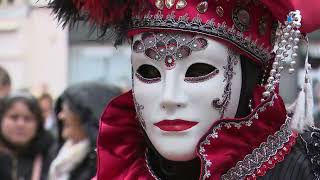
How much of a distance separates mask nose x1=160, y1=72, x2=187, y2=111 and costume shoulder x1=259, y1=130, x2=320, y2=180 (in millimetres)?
256

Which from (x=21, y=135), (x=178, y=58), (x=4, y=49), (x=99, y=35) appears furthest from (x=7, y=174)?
(x=4, y=49)

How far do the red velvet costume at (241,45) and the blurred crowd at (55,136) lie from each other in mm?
1208

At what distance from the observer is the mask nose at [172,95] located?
1606 mm

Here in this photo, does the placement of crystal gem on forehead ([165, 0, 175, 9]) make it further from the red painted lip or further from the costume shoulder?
the costume shoulder

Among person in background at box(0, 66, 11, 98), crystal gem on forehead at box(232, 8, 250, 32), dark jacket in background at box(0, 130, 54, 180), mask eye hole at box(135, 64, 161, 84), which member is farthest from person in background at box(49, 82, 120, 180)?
crystal gem on forehead at box(232, 8, 250, 32)

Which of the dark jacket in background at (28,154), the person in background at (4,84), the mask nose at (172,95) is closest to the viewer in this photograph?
the mask nose at (172,95)

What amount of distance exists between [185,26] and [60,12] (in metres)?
0.35

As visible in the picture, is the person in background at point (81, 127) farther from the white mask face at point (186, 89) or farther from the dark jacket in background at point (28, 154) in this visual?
the white mask face at point (186, 89)

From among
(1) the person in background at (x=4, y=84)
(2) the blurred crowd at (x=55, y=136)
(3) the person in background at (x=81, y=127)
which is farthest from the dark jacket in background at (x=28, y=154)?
(1) the person in background at (x=4, y=84)

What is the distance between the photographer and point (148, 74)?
5.56ft

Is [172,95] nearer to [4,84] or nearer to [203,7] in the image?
[203,7]

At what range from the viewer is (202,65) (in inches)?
64.6

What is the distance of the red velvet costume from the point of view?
1628mm

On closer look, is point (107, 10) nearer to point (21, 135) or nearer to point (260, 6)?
point (260, 6)
